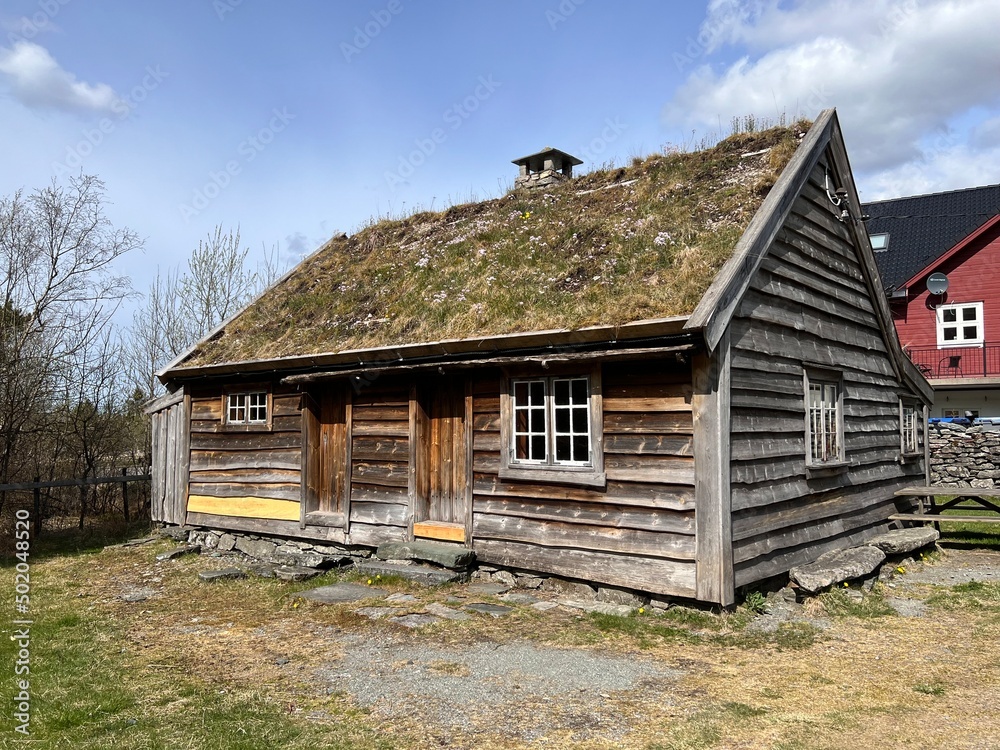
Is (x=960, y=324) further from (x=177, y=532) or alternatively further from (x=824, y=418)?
(x=177, y=532)

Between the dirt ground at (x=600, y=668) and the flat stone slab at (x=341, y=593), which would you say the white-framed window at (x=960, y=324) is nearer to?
the dirt ground at (x=600, y=668)

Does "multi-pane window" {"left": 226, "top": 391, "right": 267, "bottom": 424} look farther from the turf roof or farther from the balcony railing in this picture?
the balcony railing

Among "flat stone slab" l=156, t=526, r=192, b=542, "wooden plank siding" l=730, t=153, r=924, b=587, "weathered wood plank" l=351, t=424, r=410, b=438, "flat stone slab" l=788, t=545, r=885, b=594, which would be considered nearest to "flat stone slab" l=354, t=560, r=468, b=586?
"weathered wood plank" l=351, t=424, r=410, b=438

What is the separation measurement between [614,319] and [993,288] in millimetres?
22605

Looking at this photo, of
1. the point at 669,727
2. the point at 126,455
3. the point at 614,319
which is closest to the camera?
the point at 669,727

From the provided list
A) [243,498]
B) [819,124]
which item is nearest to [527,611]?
[243,498]

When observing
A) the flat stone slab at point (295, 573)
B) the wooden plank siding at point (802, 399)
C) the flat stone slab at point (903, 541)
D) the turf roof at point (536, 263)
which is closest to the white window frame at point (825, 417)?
the wooden plank siding at point (802, 399)

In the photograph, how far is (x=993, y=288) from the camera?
25.0 metres

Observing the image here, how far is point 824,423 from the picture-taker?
10.3 meters

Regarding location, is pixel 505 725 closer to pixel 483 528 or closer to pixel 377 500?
pixel 483 528

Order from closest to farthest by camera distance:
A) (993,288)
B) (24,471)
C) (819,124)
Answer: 1. (819,124)
2. (24,471)
3. (993,288)

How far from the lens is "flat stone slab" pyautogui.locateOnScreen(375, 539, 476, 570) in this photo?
373 inches

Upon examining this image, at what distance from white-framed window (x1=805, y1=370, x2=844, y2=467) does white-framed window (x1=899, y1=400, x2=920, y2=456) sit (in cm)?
354

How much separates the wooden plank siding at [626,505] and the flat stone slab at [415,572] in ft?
1.99
